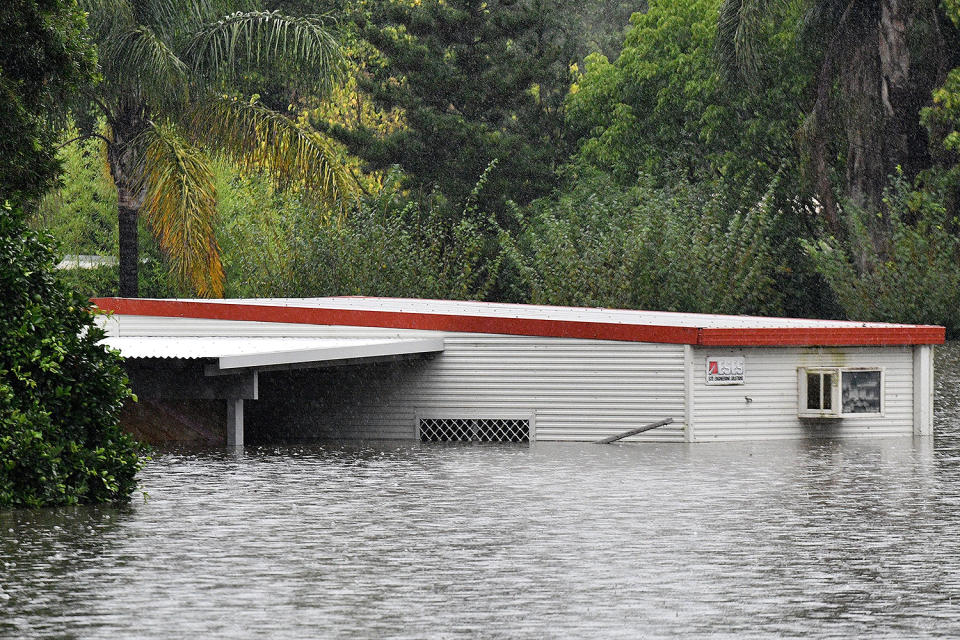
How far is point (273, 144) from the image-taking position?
3438cm

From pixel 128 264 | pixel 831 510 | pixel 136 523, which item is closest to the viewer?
pixel 136 523

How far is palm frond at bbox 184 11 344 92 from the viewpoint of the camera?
111 ft

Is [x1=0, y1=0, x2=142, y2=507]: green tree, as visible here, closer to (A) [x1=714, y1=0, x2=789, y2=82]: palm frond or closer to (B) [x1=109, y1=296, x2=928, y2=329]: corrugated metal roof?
(B) [x1=109, y1=296, x2=928, y2=329]: corrugated metal roof

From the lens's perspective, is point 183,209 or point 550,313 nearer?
point 550,313

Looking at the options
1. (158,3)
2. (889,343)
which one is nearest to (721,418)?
(889,343)

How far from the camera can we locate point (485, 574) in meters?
13.0

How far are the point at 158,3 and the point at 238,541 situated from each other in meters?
21.2

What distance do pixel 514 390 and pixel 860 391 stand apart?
16.6 ft

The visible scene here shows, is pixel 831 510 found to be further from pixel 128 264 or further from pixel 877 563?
pixel 128 264

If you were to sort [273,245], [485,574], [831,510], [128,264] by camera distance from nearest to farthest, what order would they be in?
1. [485,574]
2. [831,510]
3. [128,264]
4. [273,245]

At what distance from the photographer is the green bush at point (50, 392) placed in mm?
16188

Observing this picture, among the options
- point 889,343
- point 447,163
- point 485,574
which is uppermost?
point 447,163

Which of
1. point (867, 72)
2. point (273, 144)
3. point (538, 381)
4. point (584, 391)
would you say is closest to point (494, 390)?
point (538, 381)

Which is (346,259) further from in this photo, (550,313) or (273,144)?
(550,313)
